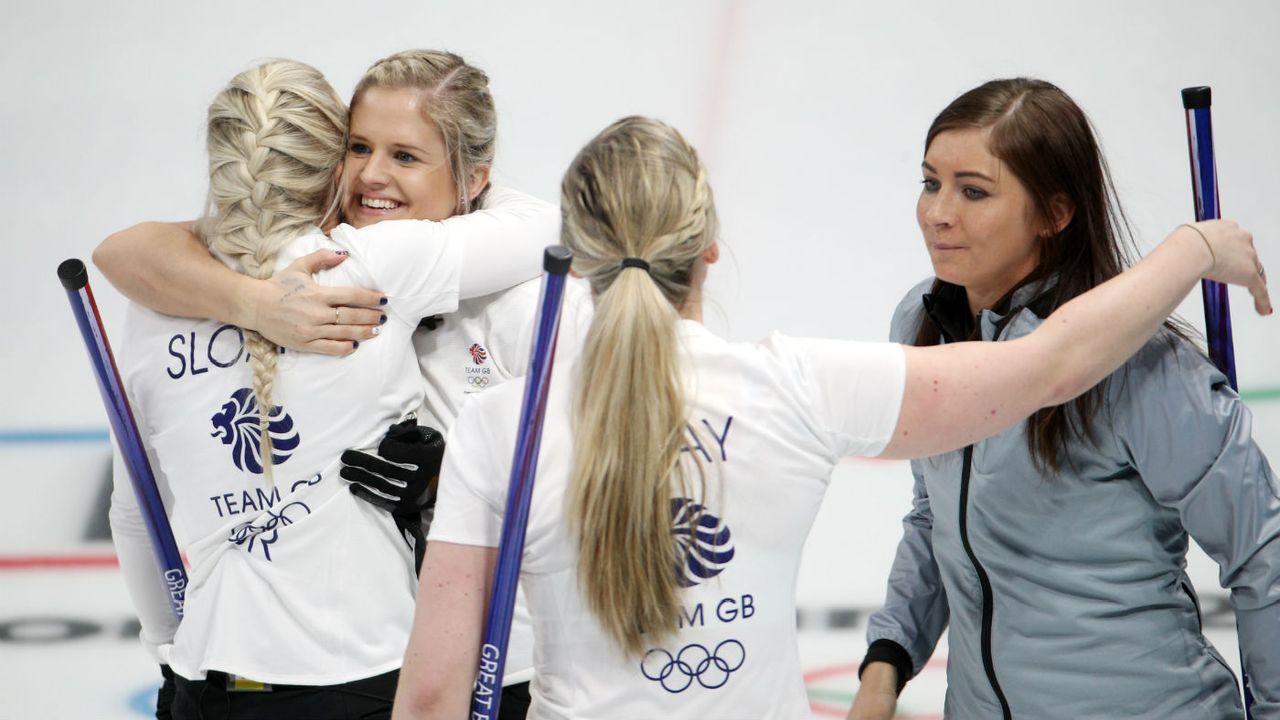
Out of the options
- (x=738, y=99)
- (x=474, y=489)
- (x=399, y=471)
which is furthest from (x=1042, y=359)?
(x=738, y=99)

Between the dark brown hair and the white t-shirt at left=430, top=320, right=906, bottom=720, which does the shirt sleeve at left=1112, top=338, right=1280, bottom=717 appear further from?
the white t-shirt at left=430, top=320, right=906, bottom=720

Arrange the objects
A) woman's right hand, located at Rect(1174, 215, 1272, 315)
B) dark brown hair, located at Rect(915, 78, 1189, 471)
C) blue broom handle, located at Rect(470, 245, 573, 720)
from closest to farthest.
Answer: blue broom handle, located at Rect(470, 245, 573, 720) → woman's right hand, located at Rect(1174, 215, 1272, 315) → dark brown hair, located at Rect(915, 78, 1189, 471)

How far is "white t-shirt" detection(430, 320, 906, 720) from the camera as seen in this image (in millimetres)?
1321

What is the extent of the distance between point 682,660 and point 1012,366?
18.2 inches

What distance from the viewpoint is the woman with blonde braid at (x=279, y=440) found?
172 cm

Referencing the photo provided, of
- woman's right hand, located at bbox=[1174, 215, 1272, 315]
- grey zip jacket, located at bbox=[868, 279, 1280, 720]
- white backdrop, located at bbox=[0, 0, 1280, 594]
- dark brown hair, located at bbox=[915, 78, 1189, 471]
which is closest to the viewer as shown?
woman's right hand, located at bbox=[1174, 215, 1272, 315]

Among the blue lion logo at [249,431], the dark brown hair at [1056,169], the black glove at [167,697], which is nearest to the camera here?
the blue lion logo at [249,431]

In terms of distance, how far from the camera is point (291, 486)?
1729 millimetres

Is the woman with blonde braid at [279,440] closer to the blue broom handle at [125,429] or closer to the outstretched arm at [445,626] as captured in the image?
the blue broom handle at [125,429]

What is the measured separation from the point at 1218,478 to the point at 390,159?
4.04ft

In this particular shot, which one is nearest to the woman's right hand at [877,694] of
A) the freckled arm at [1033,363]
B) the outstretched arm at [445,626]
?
the freckled arm at [1033,363]

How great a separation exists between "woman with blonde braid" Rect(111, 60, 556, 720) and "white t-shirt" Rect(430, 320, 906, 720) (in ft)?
1.44

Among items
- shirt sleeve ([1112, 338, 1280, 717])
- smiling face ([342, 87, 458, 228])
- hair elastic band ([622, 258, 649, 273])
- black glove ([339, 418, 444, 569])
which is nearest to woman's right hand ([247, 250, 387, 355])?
black glove ([339, 418, 444, 569])

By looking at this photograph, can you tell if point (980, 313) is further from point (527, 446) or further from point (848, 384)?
point (527, 446)
